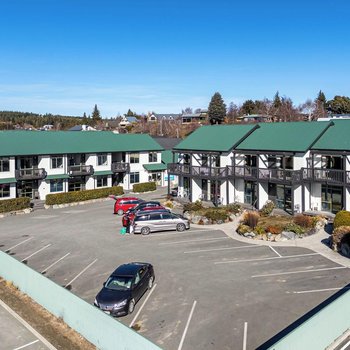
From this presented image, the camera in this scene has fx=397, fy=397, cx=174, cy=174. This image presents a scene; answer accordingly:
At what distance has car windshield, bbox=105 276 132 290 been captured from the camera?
57.2ft

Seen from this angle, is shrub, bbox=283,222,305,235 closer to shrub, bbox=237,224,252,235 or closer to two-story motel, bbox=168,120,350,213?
shrub, bbox=237,224,252,235

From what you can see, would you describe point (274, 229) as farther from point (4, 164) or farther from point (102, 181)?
point (4, 164)

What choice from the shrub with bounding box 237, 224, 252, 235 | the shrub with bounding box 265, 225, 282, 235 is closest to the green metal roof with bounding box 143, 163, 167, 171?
the shrub with bounding box 237, 224, 252, 235

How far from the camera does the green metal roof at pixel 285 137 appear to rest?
3469cm

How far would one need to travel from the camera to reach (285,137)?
3697cm

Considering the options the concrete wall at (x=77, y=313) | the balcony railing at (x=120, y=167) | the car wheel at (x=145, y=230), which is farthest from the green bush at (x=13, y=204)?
the concrete wall at (x=77, y=313)

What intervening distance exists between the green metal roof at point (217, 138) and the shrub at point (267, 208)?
24.0ft

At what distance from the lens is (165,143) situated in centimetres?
6850

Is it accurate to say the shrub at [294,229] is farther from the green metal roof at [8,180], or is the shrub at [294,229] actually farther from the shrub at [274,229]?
the green metal roof at [8,180]

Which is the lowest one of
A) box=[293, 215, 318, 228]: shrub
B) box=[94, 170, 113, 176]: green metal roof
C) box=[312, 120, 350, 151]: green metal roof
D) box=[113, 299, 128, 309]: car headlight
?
box=[113, 299, 128, 309]: car headlight

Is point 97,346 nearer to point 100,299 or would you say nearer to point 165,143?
point 100,299

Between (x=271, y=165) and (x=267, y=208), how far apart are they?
183 inches

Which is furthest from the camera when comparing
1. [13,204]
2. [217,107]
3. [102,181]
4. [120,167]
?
[217,107]

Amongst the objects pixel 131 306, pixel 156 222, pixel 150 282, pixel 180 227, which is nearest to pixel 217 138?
pixel 180 227
